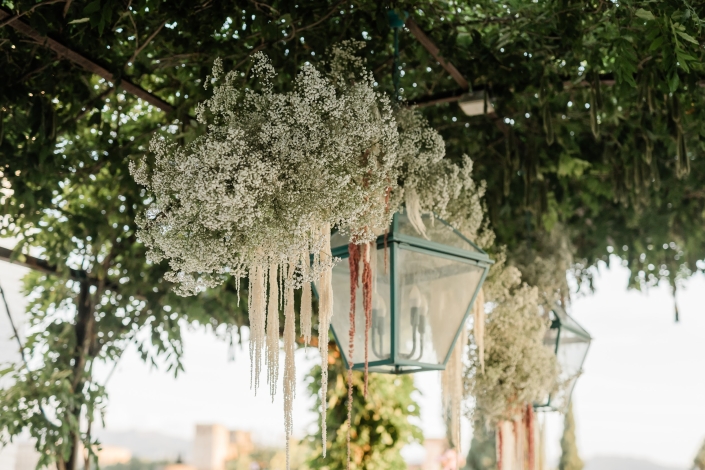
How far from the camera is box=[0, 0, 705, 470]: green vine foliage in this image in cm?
244

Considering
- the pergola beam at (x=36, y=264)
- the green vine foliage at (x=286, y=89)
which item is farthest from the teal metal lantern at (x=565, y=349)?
the pergola beam at (x=36, y=264)

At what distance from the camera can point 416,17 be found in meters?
2.79

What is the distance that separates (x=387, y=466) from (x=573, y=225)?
2029mm

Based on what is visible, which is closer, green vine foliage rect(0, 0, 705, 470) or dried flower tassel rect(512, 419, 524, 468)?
green vine foliage rect(0, 0, 705, 470)

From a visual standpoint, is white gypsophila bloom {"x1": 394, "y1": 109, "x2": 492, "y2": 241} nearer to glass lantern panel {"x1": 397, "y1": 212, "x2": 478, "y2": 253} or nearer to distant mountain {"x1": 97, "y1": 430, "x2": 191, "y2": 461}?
glass lantern panel {"x1": 397, "y1": 212, "x2": 478, "y2": 253}

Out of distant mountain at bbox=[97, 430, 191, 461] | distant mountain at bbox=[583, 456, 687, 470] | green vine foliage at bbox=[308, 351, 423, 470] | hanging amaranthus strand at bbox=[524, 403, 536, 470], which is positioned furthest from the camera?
distant mountain at bbox=[583, 456, 687, 470]

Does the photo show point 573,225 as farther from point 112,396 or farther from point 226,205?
point 226,205

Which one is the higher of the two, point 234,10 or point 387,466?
point 234,10

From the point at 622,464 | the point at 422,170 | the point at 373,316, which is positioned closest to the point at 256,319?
the point at 373,316

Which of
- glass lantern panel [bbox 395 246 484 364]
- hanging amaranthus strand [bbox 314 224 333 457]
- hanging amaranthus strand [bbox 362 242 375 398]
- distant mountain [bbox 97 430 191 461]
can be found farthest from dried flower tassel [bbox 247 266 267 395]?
distant mountain [bbox 97 430 191 461]

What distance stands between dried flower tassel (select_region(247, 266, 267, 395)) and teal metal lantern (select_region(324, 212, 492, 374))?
0.39 m

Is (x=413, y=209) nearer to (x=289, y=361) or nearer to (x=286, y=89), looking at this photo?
(x=289, y=361)

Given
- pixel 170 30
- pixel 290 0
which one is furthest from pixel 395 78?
pixel 170 30

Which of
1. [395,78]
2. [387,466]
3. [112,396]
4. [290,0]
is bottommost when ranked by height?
[387,466]
